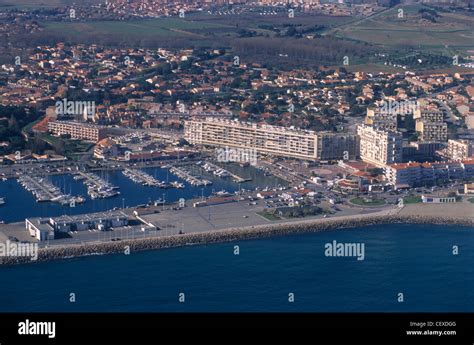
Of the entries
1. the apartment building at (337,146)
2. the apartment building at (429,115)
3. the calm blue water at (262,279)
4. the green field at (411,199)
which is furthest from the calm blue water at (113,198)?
the apartment building at (429,115)

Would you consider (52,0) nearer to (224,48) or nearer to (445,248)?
(224,48)

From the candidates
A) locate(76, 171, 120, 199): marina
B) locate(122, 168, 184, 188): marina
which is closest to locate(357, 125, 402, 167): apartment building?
locate(122, 168, 184, 188): marina

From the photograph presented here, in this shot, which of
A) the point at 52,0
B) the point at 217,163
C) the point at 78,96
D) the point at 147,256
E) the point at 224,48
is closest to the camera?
the point at 147,256

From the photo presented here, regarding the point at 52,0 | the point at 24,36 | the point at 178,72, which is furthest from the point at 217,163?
the point at 52,0

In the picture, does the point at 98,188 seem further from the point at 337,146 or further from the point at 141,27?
the point at 141,27

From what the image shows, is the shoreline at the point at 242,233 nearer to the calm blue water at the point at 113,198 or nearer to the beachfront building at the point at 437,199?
the beachfront building at the point at 437,199
